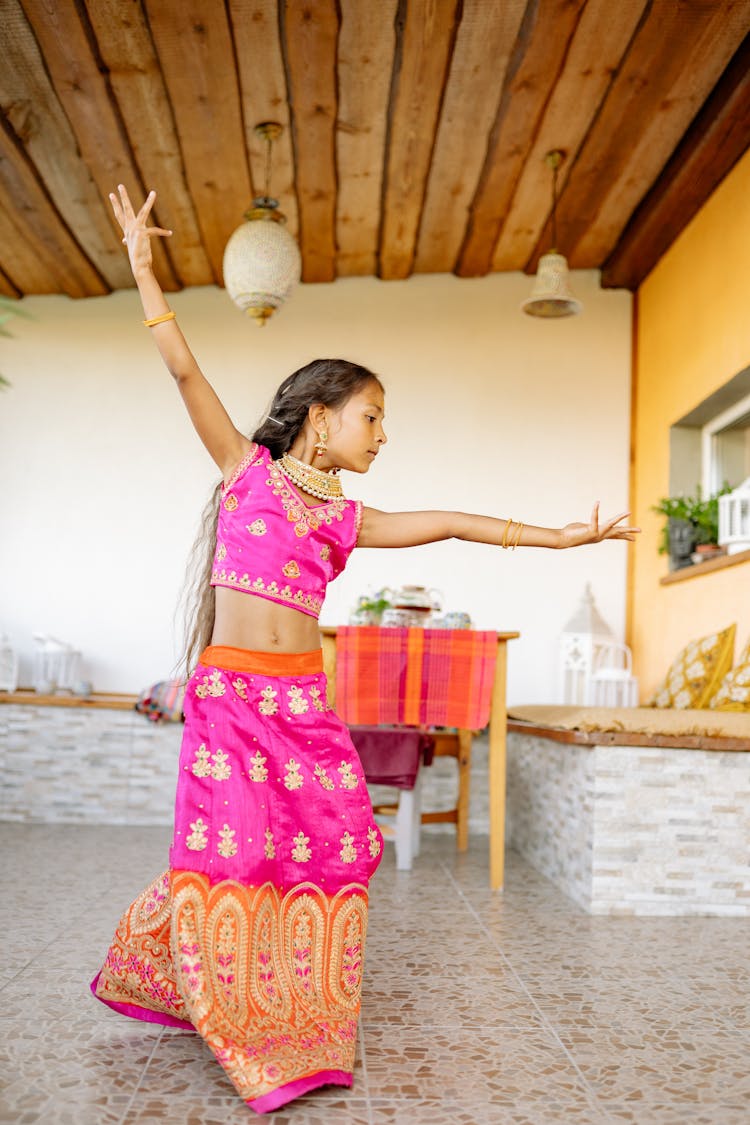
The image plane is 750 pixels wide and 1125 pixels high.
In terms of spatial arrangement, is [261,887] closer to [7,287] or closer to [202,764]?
[202,764]

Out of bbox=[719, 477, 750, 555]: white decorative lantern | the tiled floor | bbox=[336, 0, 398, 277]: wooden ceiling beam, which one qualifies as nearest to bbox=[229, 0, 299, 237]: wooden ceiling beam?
bbox=[336, 0, 398, 277]: wooden ceiling beam

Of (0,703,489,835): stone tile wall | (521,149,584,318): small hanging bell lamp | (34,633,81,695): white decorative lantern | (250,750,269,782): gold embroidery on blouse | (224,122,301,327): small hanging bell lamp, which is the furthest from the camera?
(34,633,81,695): white decorative lantern

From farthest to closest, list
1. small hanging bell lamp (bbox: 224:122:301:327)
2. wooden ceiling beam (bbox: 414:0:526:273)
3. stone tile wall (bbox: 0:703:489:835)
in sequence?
stone tile wall (bbox: 0:703:489:835) → small hanging bell lamp (bbox: 224:122:301:327) → wooden ceiling beam (bbox: 414:0:526:273)

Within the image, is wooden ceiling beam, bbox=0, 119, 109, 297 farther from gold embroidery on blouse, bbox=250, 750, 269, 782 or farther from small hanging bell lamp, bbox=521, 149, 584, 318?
gold embroidery on blouse, bbox=250, 750, 269, 782

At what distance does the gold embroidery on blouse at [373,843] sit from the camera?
1.97 m

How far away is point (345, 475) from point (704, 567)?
2.07 metres

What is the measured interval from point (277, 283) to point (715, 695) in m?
2.38

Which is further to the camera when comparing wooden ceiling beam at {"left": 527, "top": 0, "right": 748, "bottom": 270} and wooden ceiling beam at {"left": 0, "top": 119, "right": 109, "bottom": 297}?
wooden ceiling beam at {"left": 0, "top": 119, "right": 109, "bottom": 297}

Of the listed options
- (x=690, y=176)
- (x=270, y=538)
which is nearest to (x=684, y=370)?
(x=690, y=176)

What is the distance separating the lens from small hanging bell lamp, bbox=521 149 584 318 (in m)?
4.58

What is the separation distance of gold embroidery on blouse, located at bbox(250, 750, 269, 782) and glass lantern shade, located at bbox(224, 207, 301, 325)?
2.73 metres

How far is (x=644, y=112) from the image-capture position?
13.7 feet

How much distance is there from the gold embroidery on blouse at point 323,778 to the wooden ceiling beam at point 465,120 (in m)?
2.80

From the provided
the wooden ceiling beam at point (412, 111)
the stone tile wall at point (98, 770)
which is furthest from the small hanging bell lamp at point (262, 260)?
the stone tile wall at point (98, 770)
